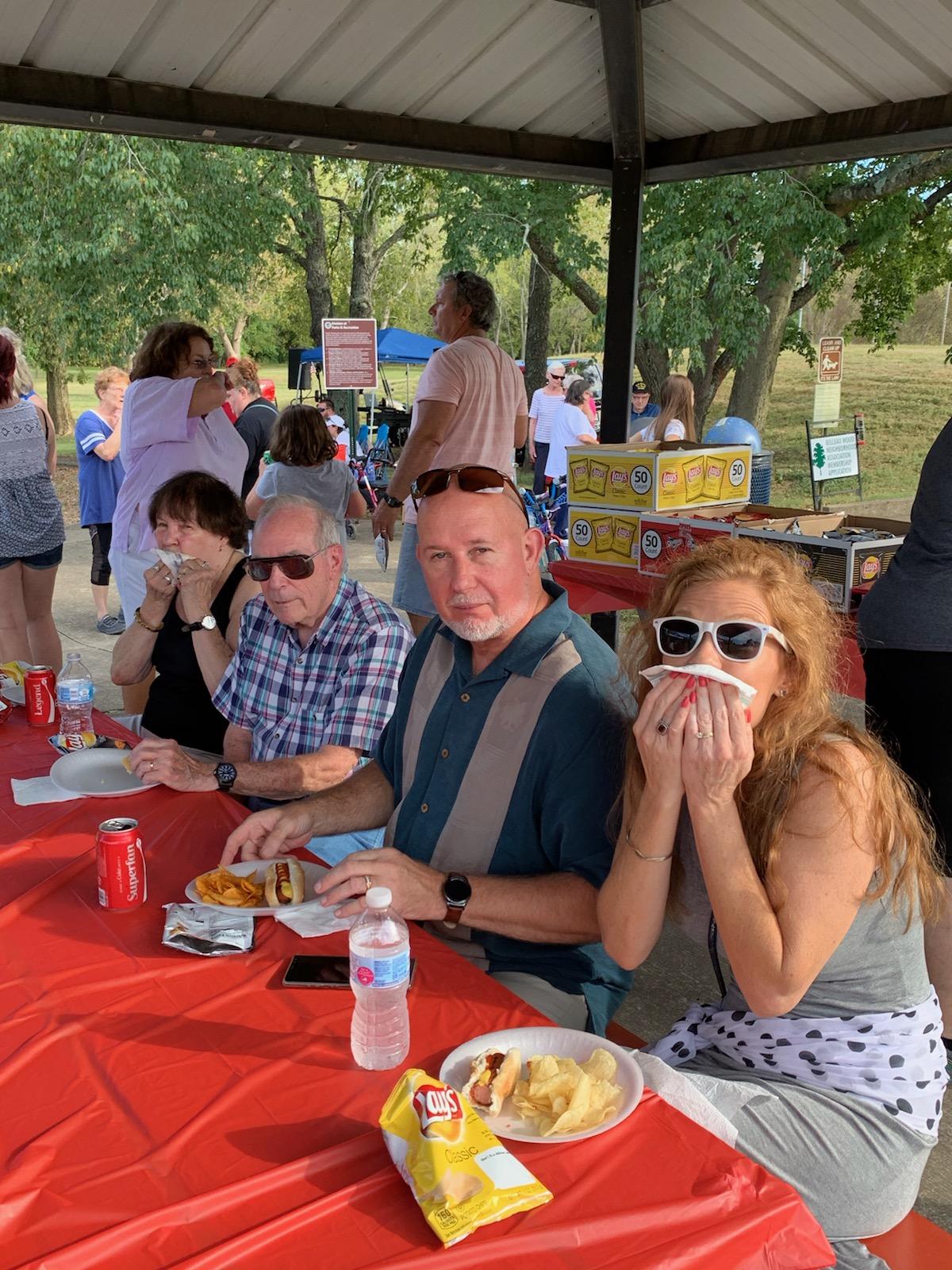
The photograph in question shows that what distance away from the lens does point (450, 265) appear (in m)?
15.6

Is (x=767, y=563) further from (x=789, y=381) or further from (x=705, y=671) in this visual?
(x=789, y=381)

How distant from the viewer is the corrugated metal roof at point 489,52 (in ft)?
12.7

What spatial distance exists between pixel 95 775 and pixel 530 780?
121 centimetres

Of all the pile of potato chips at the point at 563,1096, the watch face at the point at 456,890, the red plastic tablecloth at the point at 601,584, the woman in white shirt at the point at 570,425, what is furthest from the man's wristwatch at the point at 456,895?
the woman in white shirt at the point at 570,425

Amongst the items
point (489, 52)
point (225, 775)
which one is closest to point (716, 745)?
point (225, 775)

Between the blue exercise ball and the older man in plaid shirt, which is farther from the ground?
the blue exercise ball

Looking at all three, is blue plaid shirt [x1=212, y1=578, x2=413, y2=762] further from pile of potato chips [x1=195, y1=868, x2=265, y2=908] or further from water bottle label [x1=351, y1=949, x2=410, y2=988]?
water bottle label [x1=351, y1=949, x2=410, y2=988]

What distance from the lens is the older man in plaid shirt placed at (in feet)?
8.88

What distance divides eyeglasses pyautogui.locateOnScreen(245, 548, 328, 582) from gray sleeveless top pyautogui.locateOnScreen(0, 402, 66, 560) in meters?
2.83

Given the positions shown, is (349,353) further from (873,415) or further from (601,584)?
(873,415)

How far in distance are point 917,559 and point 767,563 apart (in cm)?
114

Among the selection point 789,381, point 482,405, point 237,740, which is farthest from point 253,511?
point 789,381

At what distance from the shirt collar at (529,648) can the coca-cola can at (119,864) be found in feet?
2.35

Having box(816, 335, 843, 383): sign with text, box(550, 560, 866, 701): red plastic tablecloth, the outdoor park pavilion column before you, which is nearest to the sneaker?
the outdoor park pavilion column
